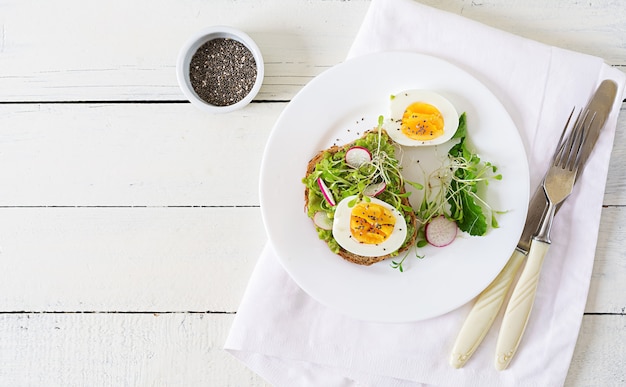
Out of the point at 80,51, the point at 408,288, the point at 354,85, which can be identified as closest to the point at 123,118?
the point at 80,51

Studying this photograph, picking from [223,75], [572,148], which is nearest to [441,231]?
[572,148]

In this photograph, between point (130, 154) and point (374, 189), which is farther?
point (130, 154)

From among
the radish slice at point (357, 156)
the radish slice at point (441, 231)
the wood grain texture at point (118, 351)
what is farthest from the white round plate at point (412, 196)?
the wood grain texture at point (118, 351)

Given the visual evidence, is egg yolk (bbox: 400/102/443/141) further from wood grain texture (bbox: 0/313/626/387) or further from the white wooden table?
wood grain texture (bbox: 0/313/626/387)

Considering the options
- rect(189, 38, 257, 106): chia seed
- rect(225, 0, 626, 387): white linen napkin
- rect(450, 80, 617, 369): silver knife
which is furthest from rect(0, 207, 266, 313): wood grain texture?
rect(450, 80, 617, 369): silver knife

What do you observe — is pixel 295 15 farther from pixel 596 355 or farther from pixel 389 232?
pixel 596 355

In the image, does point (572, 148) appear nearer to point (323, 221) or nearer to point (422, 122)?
point (422, 122)
